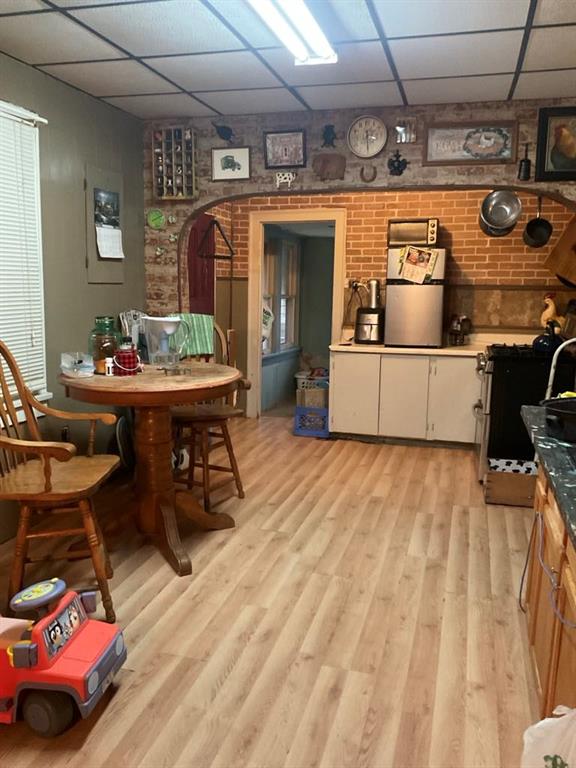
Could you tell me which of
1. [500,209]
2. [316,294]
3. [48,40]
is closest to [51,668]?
[48,40]

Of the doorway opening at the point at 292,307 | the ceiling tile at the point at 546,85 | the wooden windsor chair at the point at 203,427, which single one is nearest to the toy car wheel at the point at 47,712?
the wooden windsor chair at the point at 203,427

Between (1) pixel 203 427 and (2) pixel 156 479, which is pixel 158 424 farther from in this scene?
(1) pixel 203 427

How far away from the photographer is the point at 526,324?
5273 millimetres

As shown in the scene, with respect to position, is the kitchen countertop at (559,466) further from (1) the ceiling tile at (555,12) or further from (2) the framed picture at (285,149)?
(2) the framed picture at (285,149)

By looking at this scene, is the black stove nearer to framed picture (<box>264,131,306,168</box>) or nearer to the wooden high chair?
framed picture (<box>264,131,306,168</box>)

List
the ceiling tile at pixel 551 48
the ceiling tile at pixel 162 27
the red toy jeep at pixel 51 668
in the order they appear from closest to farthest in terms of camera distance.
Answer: the red toy jeep at pixel 51 668 < the ceiling tile at pixel 162 27 < the ceiling tile at pixel 551 48

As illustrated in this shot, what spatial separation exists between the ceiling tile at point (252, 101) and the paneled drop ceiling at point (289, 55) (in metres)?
0.01

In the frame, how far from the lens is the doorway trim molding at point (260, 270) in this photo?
18.6 feet

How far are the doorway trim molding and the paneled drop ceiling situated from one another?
184 cm

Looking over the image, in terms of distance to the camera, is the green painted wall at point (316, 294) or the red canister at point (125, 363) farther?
the green painted wall at point (316, 294)

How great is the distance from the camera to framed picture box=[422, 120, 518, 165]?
3.71 meters

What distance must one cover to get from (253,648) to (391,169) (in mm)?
3001

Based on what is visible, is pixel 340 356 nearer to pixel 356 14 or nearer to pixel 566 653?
pixel 356 14

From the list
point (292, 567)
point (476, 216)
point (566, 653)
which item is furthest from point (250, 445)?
point (566, 653)
